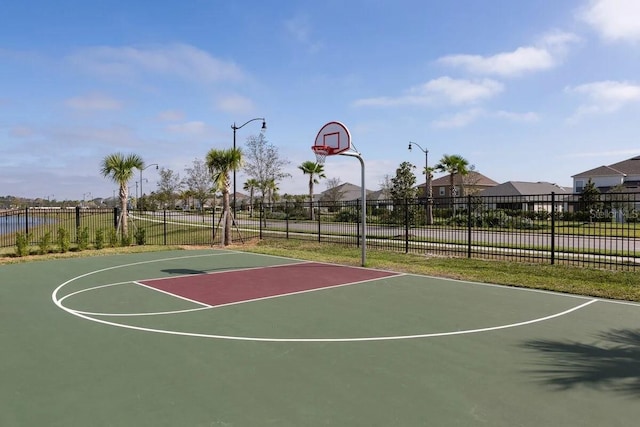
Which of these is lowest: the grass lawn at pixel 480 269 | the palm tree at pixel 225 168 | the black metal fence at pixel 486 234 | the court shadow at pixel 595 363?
the court shadow at pixel 595 363

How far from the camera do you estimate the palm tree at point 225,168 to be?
20.0 meters

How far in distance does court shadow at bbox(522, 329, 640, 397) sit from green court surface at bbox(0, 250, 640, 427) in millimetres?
25

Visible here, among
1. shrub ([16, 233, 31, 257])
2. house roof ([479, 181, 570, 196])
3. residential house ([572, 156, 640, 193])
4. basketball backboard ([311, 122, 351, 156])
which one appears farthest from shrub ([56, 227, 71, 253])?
residential house ([572, 156, 640, 193])

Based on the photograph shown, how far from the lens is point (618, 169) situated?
2245 inches

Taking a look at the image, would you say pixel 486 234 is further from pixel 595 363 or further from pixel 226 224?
pixel 595 363

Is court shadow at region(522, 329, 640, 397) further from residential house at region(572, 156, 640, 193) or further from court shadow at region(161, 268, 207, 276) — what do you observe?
residential house at region(572, 156, 640, 193)

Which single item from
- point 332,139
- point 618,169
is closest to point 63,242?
point 332,139

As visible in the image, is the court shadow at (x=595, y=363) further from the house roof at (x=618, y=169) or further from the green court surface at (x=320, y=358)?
the house roof at (x=618, y=169)

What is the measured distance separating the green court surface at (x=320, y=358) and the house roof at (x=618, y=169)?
185 feet

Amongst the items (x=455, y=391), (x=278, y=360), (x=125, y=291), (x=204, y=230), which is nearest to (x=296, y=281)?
(x=125, y=291)

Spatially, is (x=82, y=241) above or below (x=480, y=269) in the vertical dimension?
above

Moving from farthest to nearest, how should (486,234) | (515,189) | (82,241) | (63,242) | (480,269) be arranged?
(515,189)
(486,234)
(82,241)
(63,242)
(480,269)

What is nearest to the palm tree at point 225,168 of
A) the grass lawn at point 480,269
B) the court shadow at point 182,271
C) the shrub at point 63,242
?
the grass lawn at point 480,269

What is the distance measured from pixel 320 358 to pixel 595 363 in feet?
10.3
